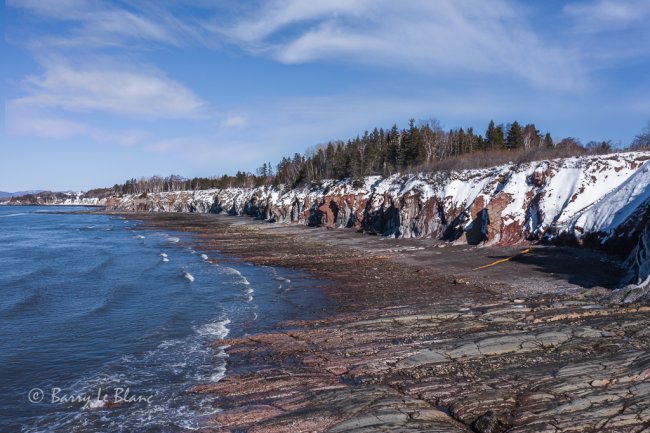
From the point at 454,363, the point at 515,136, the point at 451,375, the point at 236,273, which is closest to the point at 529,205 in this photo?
the point at 236,273

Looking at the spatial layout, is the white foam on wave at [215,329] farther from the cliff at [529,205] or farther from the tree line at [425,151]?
the tree line at [425,151]

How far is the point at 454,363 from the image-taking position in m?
13.2

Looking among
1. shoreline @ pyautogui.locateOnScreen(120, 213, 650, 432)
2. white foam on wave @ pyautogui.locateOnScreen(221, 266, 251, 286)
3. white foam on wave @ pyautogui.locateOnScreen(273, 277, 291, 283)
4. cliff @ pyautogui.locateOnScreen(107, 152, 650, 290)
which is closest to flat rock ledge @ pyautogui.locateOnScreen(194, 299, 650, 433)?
shoreline @ pyautogui.locateOnScreen(120, 213, 650, 432)

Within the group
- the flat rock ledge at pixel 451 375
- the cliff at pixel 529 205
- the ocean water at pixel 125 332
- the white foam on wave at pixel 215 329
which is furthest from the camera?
the cliff at pixel 529 205

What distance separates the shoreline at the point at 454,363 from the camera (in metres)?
10.0

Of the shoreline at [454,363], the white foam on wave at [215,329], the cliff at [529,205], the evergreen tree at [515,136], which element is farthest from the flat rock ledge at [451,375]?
the evergreen tree at [515,136]

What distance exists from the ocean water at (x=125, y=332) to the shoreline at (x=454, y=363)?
1424 mm

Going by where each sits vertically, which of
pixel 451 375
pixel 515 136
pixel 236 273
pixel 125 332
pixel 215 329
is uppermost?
pixel 515 136

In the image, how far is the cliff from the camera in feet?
102

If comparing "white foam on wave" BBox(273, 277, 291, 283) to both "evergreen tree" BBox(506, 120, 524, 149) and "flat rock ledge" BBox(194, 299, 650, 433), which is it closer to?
"flat rock ledge" BBox(194, 299, 650, 433)

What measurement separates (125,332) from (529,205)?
34700 mm

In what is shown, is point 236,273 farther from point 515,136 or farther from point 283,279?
point 515,136

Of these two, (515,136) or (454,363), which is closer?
(454,363)

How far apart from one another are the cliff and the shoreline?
7.24 metres
